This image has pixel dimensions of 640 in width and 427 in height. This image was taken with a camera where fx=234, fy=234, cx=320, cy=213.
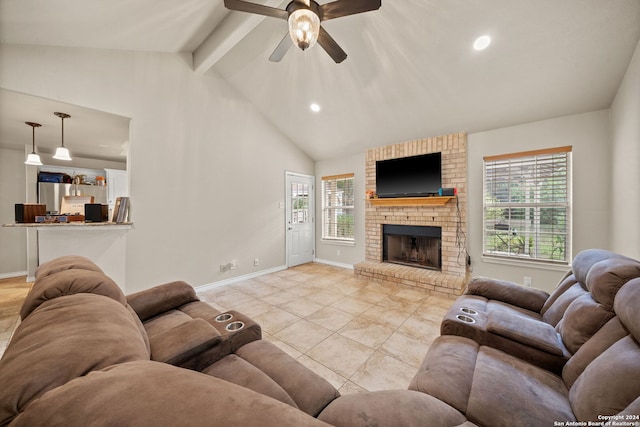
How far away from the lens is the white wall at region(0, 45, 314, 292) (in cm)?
267

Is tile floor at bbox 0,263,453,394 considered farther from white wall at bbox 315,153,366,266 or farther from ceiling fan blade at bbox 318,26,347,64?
ceiling fan blade at bbox 318,26,347,64

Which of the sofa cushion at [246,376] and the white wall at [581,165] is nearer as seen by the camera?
the sofa cushion at [246,376]

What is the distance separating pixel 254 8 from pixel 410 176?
10.9 ft

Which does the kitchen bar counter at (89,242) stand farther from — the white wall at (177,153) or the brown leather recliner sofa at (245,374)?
the brown leather recliner sofa at (245,374)

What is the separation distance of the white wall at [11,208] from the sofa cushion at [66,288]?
18.1 ft

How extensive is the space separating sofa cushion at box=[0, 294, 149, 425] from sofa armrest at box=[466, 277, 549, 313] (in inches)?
97.6

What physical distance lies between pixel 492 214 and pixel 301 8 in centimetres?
375

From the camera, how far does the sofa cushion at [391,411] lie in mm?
856

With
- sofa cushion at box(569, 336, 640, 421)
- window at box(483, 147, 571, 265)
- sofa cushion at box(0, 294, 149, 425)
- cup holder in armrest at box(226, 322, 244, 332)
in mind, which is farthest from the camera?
window at box(483, 147, 571, 265)

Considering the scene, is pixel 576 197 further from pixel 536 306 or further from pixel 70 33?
pixel 70 33

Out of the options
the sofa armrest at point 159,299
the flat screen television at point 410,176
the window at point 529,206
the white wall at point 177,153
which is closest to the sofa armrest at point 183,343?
the sofa armrest at point 159,299

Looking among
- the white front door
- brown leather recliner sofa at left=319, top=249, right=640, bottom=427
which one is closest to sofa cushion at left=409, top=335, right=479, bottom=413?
brown leather recliner sofa at left=319, top=249, right=640, bottom=427

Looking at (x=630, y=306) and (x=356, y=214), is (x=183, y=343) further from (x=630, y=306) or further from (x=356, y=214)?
(x=356, y=214)

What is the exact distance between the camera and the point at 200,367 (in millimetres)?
1232
